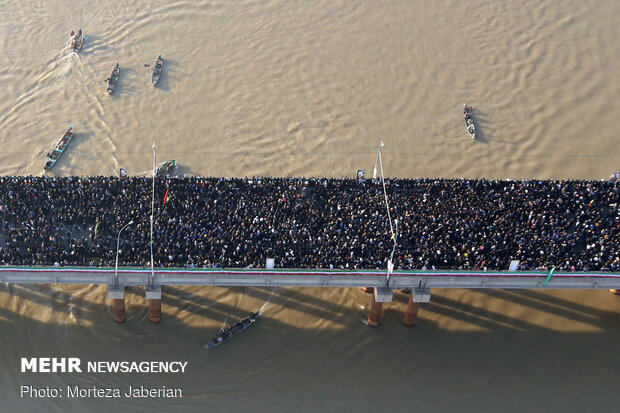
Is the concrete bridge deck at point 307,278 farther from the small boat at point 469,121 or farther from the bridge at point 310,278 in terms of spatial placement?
the small boat at point 469,121

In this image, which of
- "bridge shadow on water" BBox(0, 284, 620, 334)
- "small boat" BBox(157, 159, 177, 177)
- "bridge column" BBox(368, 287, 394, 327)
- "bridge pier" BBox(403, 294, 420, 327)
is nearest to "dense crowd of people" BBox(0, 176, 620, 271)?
"bridge column" BBox(368, 287, 394, 327)

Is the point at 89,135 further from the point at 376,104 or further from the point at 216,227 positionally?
the point at 376,104

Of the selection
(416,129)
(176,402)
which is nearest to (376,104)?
(416,129)

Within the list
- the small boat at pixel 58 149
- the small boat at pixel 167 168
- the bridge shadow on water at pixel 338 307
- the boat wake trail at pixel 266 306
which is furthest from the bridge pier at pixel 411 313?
the small boat at pixel 58 149

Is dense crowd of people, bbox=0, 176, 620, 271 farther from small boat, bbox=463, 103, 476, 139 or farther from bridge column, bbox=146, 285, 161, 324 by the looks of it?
small boat, bbox=463, 103, 476, 139

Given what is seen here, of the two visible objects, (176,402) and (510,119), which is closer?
(176,402)

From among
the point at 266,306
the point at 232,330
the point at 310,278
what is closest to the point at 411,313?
the point at 310,278

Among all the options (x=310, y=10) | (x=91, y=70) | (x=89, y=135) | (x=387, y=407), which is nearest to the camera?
(x=387, y=407)
